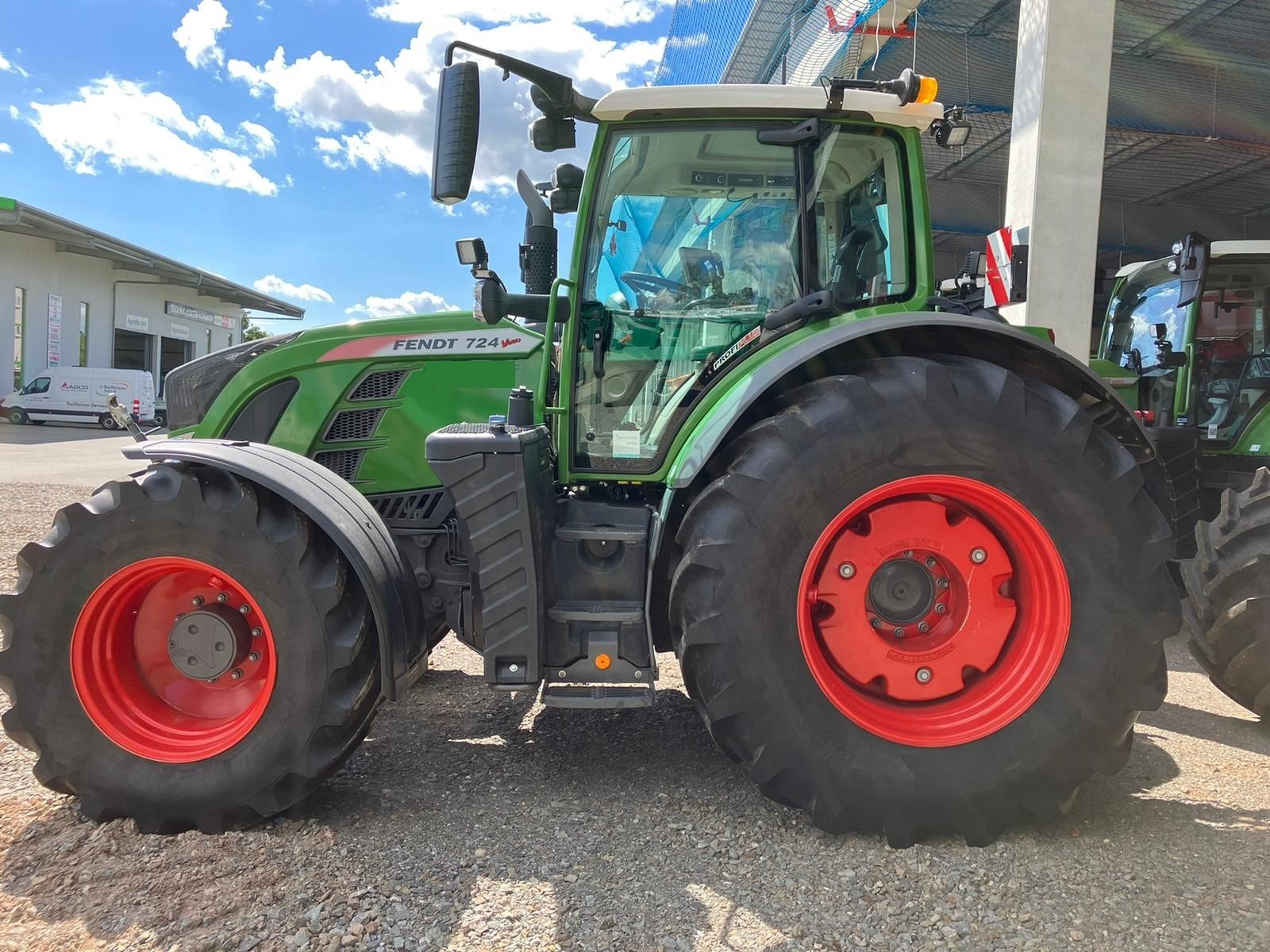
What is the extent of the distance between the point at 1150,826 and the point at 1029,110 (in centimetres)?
598

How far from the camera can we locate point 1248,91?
10492 mm

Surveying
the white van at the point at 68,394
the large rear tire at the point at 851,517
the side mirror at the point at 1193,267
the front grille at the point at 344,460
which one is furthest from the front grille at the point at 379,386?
the white van at the point at 68,394

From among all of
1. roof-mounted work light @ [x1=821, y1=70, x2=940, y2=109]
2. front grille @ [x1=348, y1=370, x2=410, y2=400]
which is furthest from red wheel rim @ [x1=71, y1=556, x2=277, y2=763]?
roof-mounted work light @ [x1=821, y1=70, x2=940, y2=109]

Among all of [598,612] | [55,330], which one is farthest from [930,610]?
[55,330]

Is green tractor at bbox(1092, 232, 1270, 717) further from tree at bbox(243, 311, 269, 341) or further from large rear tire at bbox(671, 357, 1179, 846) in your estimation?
tree at bbox(243, 311, 269, 341)

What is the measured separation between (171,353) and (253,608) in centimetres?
3753

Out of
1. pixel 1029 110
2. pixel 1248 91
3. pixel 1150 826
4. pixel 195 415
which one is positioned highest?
pixel 1248 91

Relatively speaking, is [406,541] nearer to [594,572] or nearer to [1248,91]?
[594,572]

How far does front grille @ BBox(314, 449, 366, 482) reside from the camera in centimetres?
337

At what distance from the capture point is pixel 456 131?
240cm

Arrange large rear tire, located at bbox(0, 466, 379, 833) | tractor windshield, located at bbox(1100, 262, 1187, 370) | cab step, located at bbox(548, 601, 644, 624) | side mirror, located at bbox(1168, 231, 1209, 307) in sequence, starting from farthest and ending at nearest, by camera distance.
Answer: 1. tractor windshield, located at bbox(1100, 262, 1187, 370)
2. side mirror, located at bbox(1168, 231, 1209, 307)
3. cab step, located at bbox(548, 601, 644, 624)
4. large rear tire, located at bbox(0, 466, 379, 833)

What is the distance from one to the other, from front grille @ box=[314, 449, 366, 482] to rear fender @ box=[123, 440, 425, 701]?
0.63 m

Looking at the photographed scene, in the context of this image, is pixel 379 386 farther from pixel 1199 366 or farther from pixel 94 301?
pixel 94 301

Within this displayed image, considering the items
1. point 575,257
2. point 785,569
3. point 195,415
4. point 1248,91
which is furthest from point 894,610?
point 1248,91
